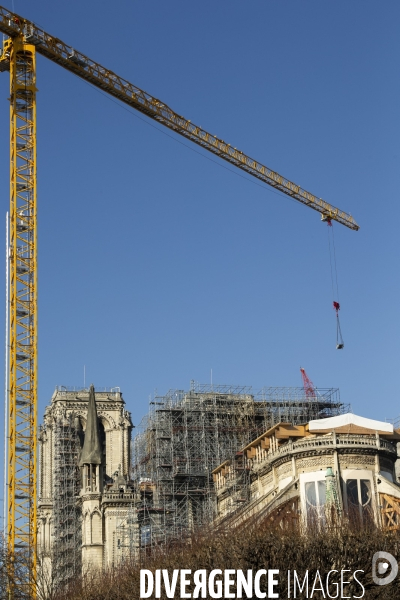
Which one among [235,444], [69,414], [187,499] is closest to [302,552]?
[187,499]

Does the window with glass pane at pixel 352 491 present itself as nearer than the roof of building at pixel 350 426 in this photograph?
Yes

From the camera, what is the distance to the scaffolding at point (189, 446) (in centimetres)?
11806

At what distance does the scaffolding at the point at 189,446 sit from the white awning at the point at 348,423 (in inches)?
764

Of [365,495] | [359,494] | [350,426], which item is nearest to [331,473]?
[359,494]

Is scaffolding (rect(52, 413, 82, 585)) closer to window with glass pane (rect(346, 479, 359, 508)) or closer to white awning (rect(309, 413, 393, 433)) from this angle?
white awning (rect(309, 413, 393, 433))

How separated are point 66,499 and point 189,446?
73.5ft

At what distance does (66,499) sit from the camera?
469ft

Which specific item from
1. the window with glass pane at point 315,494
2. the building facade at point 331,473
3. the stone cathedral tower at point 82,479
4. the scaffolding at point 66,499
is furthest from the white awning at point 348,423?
the scaffolding at point 66,499

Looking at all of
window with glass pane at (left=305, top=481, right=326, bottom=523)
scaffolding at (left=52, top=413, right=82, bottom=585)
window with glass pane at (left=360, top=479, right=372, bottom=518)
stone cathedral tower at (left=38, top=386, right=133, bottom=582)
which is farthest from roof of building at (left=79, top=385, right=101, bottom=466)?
window with glass pane at (left=360, top=479, right=372, bottom=518)

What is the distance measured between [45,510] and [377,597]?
99415 mm

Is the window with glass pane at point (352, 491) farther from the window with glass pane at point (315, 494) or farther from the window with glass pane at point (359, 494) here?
the window with glass pane at point (315, 494)

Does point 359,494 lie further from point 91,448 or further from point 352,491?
point 91,448

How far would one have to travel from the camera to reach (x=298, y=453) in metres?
93.8

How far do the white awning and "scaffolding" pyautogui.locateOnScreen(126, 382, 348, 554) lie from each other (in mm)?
19405
